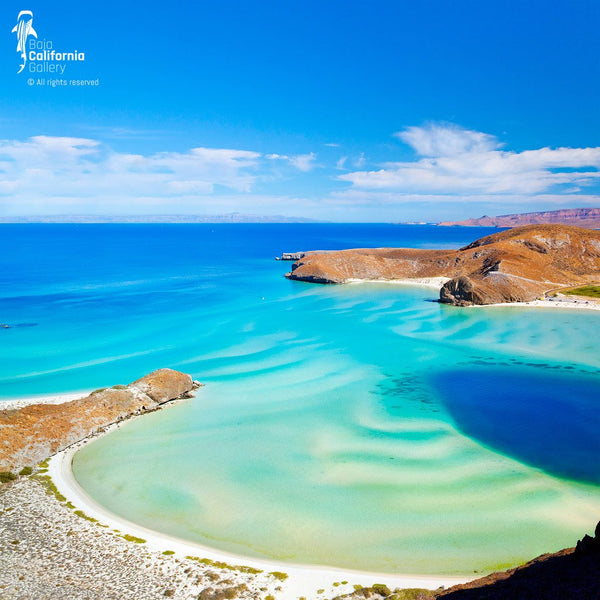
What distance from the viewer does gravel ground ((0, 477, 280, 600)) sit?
1395cm

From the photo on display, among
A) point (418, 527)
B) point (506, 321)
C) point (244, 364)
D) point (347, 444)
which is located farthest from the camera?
point (506, 321)

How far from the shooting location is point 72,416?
26.7 meters

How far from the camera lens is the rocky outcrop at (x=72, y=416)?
904 inches

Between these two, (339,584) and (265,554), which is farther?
(265,554)

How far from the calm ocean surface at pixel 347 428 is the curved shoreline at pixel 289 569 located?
58 cm

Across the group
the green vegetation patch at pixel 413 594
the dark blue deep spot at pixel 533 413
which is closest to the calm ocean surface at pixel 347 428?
the dark blue deep spot at pixel 533 413

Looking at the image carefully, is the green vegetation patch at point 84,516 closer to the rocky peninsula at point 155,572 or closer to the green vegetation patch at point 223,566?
the rocky peninsula at point 155,572

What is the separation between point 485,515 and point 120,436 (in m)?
19.8

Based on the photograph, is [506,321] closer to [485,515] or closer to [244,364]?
[244,364]

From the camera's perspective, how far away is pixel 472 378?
36.4 metres

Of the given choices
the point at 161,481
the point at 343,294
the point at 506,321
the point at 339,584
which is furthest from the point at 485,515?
the point at 343,294

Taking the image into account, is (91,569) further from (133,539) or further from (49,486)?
(49,486)

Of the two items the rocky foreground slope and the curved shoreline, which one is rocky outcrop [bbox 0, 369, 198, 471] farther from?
the rocky foreground slope

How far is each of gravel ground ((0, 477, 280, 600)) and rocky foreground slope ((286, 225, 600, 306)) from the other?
6014cm
